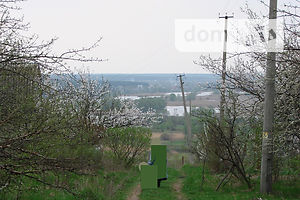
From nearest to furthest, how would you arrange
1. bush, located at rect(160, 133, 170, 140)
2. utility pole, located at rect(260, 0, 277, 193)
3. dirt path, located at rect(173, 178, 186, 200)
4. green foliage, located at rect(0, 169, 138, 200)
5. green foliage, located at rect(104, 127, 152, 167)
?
green foliage, located at rect(0, 169, 138, 200), utility pole, located at rect(260, 0, 277, 193), dirt path, located at rect(173, 178, 186, 200), green foliage, located at rect(104, 127, 152, 167), bush, located at rect(160, 133, 170, 140)

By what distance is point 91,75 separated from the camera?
2848 cm

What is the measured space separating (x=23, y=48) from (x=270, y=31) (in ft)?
22.4

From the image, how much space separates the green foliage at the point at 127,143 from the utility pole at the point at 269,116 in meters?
9.67

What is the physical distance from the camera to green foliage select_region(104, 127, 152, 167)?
19.8 metres

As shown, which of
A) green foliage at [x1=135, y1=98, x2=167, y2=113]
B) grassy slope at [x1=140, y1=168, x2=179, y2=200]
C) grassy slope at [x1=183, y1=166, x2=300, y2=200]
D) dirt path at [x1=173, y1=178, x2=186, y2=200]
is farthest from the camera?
green foliage at [x1=135, y1=98, x2=167, y2=113]

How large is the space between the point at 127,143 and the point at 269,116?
35.2ft

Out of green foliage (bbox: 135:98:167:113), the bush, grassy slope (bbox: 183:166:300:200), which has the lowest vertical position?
the bush

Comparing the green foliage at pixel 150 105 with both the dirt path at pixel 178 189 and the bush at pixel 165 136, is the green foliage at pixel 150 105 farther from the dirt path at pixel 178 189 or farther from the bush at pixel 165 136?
the dirt path at pixel 178 189

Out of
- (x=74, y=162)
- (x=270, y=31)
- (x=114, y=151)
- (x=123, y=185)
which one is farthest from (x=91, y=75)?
(x=74, y=162)

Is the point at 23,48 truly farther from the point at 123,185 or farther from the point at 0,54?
the point at 123,185

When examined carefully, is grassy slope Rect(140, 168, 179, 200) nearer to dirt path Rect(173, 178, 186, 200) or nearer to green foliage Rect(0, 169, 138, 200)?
dirt path Rect(173, 178, 186, 200)

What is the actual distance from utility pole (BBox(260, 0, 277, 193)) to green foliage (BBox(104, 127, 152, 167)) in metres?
9.67

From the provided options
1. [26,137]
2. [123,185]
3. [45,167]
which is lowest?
[123,185]

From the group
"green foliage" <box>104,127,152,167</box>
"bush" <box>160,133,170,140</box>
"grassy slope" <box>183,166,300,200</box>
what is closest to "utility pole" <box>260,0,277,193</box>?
"grassy slope" <box>183,166,300,200</box>
